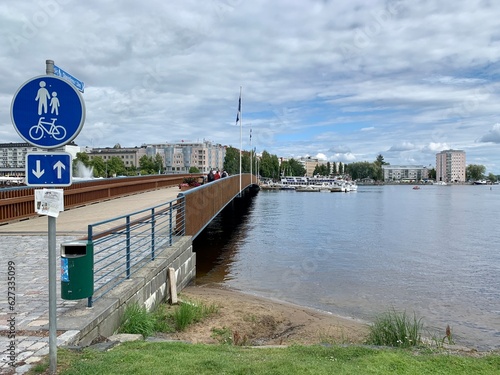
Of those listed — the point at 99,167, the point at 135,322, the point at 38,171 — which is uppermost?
the point at 99,167

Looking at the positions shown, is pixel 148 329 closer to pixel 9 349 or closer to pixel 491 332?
pixel 9 349

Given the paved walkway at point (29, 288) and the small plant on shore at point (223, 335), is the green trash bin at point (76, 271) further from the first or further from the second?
the small plant on shore at point (223, 335)

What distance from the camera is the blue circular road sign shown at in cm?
387

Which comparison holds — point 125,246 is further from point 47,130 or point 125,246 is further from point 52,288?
point 47,130

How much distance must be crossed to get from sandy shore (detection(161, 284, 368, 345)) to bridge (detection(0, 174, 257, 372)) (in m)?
1.07

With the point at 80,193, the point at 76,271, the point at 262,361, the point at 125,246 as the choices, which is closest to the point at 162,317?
the point at 125,246

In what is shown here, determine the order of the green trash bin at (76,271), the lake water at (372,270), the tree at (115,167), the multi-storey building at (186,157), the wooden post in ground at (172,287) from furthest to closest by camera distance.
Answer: the multi-storey building at (186,157)
the tree at (115,167)
the lake water at (372,270)
the wooden post in ground at (172,287)
the green trash bin at (76,271)

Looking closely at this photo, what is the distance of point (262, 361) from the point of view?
4.86 m

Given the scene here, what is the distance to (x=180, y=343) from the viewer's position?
5691 millimetres

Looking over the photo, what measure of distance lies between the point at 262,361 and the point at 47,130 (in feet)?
10.5

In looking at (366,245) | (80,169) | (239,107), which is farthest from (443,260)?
(80,169)

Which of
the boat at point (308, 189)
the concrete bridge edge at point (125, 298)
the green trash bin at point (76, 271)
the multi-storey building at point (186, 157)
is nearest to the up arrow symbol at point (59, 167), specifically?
the green trash bin at point (76, 271)

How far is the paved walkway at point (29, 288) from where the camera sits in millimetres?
4784

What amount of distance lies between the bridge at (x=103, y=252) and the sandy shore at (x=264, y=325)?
107 centimetres
